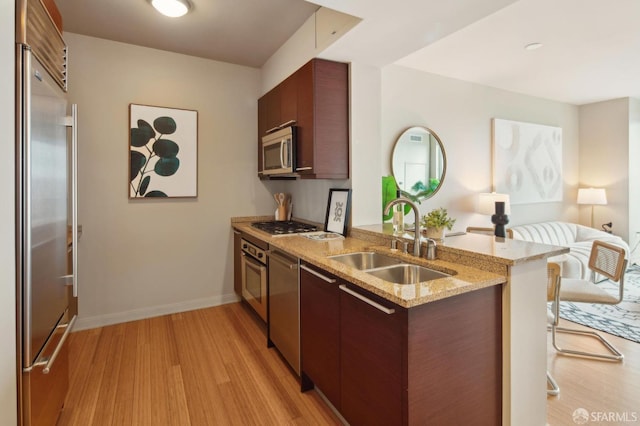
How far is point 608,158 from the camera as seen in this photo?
16.9ft

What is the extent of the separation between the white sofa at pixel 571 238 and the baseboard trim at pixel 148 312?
11.4ft

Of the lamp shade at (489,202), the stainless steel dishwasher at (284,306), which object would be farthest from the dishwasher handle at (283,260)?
the lamp shade at (489,202)

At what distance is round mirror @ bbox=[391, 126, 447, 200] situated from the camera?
360 centimetres

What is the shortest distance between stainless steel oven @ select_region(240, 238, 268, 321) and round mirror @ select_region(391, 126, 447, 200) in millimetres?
1710

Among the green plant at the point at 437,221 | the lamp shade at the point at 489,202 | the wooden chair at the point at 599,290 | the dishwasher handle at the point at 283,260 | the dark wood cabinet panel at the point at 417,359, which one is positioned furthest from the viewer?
the lamp shade at the point at 489,202

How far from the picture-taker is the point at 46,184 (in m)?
1.46

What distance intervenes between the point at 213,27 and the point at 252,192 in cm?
166

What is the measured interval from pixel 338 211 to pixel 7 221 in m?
2.03

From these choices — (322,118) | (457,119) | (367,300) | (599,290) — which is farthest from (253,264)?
(457,119)

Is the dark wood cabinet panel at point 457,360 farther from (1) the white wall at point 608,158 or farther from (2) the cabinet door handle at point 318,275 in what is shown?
(1) the white wall at point 608,158

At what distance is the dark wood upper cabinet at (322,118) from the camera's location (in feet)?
8.18

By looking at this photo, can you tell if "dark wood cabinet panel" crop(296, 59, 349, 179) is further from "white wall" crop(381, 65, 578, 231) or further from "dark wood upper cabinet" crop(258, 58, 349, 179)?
"white wall" crop(381, 65, 578, 231)

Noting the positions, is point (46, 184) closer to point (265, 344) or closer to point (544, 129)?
point (265, 344)

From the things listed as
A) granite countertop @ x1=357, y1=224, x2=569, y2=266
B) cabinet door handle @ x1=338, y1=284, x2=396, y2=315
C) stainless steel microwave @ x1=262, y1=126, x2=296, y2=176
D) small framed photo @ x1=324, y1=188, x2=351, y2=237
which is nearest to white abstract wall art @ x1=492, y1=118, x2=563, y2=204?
small framed photo @ x1=324, y1=188, x2=351, y2=237
